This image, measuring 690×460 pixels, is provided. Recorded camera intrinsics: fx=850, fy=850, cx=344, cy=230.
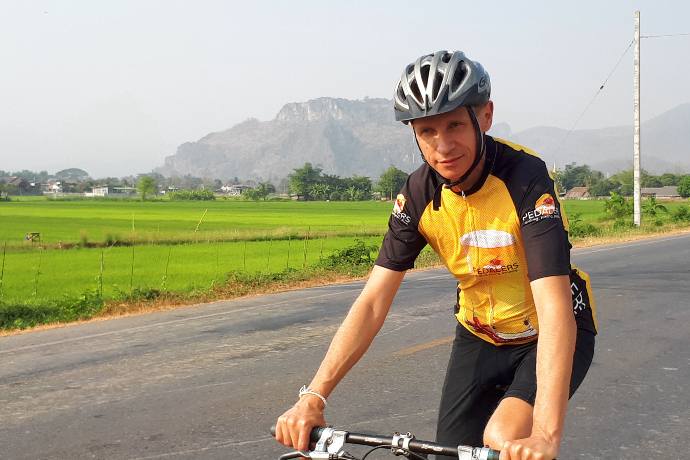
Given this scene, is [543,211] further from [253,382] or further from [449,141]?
[253,382]

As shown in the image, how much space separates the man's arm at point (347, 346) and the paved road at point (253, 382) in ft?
8.11

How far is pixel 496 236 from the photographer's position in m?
2.94

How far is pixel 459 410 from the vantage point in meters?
3.18

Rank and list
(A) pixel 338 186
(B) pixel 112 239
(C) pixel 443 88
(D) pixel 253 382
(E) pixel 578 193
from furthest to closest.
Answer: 1. (E) pixel 578 193
2. (A) pixel 338 186
3. (B) pixel 112 239
4. (D) pixel 253 382
5. (C) pixel 443 88

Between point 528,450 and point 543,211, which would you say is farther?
point 543,211

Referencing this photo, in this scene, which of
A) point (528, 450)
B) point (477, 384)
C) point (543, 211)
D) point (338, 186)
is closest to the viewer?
point (528, 450)

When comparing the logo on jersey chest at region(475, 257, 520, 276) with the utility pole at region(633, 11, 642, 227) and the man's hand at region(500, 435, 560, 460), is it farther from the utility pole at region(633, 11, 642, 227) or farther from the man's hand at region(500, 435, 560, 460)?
the utility pole at region(633, 11, 642, 227)

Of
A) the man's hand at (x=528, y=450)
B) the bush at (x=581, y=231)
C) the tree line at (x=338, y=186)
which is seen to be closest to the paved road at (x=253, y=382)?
the man's hand at (x=528, y=450)

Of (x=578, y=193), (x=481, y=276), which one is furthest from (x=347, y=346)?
(x=578, y=193)

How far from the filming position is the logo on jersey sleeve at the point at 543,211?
278 centimetres

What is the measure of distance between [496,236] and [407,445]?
3.07 ft

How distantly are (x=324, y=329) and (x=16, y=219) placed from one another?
4790 centimetres

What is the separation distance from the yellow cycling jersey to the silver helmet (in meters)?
0.31

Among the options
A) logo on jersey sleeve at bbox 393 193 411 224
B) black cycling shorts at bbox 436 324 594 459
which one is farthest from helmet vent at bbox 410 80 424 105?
black cycling shorts at bbox 436 324 594 459
